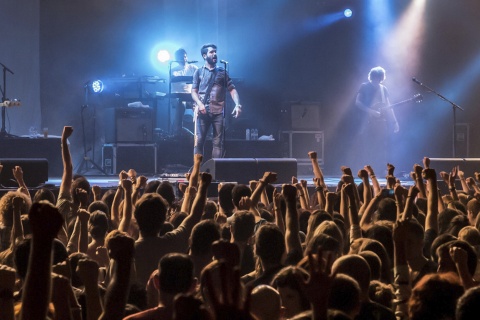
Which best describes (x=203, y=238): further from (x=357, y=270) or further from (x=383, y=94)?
(x=383, y=94)

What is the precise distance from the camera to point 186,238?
14.9ft

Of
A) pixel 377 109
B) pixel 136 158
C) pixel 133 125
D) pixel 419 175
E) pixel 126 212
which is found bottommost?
pixel 126 212

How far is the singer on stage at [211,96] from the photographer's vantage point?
13.7m

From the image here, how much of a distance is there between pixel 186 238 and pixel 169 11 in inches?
594

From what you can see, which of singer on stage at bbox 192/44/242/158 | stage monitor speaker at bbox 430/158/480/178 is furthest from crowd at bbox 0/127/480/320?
singer on stage at bbox 192/44/242/158

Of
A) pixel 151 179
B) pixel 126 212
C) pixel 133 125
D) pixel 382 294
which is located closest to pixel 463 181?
pixel 126 212

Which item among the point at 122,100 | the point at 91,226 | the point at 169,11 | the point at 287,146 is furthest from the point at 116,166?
the point at 91,226

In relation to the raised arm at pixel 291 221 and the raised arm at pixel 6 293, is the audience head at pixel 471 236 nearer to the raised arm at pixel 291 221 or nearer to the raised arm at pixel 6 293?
the raised arm at pixel 291 221

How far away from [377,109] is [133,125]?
4984 mm

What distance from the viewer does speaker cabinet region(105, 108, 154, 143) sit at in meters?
16.0

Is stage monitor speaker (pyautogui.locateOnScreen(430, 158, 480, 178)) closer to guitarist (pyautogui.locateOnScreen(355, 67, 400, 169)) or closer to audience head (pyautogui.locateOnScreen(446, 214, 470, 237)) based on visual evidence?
guitarist (pyautogui.locateOnScreen(355, 67, 400, 169))

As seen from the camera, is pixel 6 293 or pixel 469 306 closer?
pixel 469 306

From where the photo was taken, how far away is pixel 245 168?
1202 cm

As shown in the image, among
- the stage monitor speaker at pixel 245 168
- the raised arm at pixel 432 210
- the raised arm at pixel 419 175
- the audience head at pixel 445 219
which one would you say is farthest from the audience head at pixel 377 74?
the raised arm at pixel 432 210
